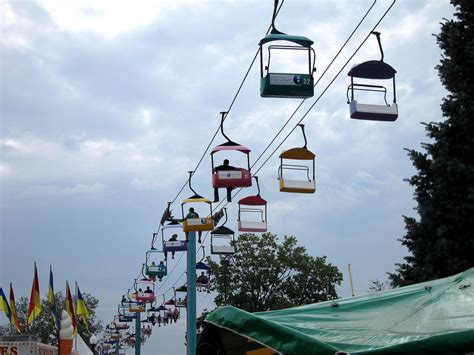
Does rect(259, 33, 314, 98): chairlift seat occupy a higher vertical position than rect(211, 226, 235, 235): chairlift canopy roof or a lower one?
higher

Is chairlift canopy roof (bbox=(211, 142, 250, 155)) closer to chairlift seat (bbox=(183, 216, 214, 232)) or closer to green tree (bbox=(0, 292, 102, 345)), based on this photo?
chairlift seat (bbox=(183, 216, 214, 232))

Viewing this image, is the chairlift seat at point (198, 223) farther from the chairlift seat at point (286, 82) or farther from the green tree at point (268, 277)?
the green tree at point (268, 277)

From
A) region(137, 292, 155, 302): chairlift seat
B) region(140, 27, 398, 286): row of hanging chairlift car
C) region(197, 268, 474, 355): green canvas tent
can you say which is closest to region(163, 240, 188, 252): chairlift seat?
region(140, 27, 398, 286): row of hanging chairlift car

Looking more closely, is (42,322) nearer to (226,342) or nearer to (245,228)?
(245,228)

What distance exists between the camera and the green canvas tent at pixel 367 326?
18.4 feet

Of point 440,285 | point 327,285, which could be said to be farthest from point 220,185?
point 327,285

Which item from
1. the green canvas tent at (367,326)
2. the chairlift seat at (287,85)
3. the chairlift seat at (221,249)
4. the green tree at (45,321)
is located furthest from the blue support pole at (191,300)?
the green tree at (45,321)

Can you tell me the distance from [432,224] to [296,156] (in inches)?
246

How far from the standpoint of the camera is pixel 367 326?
649cm

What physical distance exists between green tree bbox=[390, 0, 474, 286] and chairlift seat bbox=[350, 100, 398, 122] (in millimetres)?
7708

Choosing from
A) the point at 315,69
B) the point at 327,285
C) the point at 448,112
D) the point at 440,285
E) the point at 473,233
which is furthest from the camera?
the point at 327,285

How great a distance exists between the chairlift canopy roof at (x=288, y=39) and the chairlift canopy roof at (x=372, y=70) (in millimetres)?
885

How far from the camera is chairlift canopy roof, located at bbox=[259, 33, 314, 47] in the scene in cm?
923

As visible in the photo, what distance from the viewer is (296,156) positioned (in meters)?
13.1
